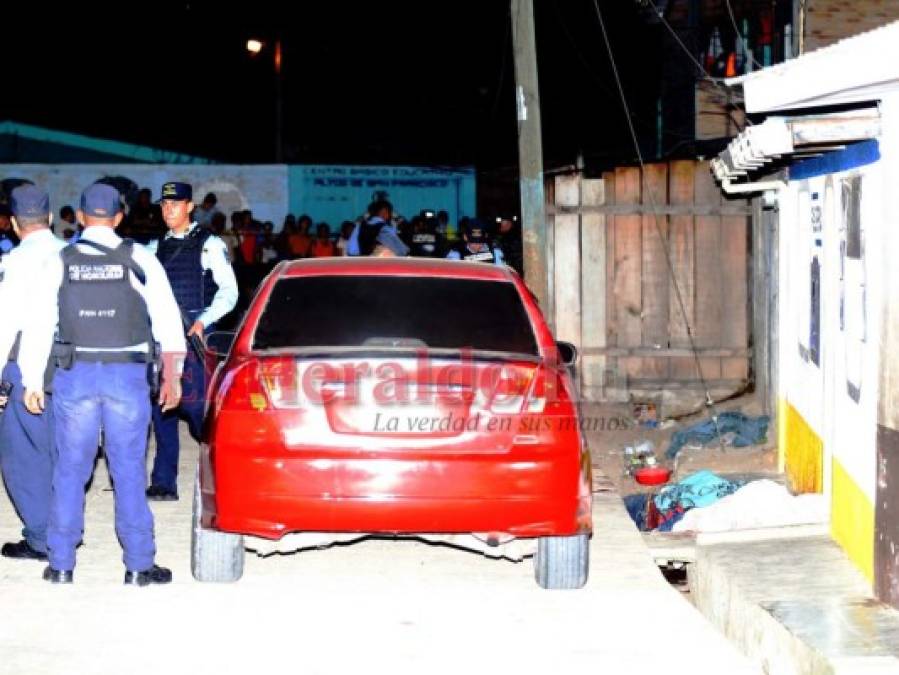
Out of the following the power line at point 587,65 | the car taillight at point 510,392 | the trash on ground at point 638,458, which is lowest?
the trash on ground at point 638,458

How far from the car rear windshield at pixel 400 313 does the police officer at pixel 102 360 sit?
22.1 inches

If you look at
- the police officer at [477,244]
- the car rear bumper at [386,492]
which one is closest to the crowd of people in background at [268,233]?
the police officer at [477,244]

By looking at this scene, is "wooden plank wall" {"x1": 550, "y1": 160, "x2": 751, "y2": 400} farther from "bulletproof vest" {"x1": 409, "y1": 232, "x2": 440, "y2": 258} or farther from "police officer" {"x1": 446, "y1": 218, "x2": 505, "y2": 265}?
"bulletproof vest" {"x1": 409, "y1": 232, "x2": 440, "y2": 258}

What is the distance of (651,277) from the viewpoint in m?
14.5

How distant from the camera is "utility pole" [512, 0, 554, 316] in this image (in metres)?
13.8

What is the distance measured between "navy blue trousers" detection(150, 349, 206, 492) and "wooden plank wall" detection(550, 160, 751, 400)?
5371 millimetres

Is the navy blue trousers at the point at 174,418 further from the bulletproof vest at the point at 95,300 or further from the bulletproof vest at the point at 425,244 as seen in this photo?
the bulletproof vest at the point at 425,244

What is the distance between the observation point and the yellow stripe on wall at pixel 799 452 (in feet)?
31.5

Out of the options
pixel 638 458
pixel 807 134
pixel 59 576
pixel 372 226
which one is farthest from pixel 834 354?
pixel 372 226

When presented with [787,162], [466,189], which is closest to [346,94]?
[466,189]

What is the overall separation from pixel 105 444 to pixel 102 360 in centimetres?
43

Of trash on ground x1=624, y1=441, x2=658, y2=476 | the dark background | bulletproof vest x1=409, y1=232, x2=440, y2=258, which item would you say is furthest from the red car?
the dark background

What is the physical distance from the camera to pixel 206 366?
9805mm

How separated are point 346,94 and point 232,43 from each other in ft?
11.3
